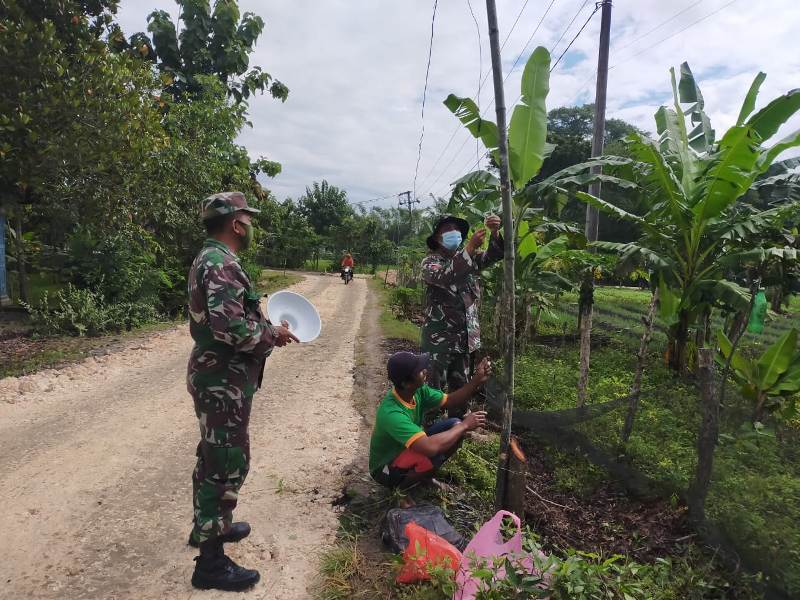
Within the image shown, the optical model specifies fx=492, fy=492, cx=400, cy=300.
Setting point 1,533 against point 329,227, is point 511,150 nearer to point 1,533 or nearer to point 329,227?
point 1,533

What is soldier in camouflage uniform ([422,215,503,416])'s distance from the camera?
382 centimetres

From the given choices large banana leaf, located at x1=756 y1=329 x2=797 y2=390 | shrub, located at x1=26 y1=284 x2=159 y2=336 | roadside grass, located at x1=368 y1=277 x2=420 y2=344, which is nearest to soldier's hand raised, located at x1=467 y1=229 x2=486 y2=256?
large banana leaf, located at x1=756 y1=329 x2=797 y2=390

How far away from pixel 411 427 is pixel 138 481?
212 cm

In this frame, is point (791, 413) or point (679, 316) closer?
point (791, 413)

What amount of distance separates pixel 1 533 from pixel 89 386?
3.32m

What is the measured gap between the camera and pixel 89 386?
5.82 metres

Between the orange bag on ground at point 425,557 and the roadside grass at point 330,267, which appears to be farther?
the roadside grass at point 330,267

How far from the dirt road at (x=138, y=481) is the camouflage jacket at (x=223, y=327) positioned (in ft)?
3.42

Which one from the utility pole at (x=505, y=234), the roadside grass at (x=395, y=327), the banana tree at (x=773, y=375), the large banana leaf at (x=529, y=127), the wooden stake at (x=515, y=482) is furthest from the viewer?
the roadside grass at (x=395, y=327)

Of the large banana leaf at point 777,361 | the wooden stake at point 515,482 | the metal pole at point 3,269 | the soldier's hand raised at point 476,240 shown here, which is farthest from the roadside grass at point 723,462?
the metal pole at point 3,269

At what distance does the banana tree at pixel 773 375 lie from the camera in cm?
441

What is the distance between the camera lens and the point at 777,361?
4.45 metres

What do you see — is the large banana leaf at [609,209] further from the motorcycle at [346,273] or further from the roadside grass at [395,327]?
the motorcycle at [346,273]

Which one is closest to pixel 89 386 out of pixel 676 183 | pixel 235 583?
pixel 235 583
